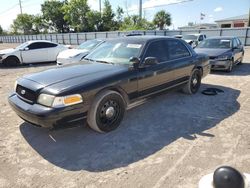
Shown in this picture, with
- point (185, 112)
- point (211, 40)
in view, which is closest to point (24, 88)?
point (185, 112)

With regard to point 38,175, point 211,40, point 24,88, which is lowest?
point 38,175

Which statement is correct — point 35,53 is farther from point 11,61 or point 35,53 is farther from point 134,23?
point 134,23

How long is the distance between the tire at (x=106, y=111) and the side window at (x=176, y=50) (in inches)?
76.1

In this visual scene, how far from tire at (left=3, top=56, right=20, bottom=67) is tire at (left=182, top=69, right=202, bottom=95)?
9.79 m

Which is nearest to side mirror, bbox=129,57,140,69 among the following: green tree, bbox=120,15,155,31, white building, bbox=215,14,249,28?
green tree, bbox=120,15,155,31

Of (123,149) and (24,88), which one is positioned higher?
(24,88)

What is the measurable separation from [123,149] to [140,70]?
1611 mm

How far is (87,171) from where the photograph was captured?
2.97 metres

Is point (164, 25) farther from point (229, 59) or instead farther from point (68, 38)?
point (229, 59)

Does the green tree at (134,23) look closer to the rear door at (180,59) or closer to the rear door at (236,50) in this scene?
the rear door at (236,50)

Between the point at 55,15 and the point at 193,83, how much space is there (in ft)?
225

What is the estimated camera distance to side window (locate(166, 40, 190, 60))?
5.29 metres

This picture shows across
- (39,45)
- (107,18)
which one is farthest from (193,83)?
(107,18)

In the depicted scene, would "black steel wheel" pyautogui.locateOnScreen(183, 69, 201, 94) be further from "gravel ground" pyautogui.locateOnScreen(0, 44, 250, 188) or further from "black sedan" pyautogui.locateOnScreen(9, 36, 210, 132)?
"gravel ground" pyautogui.locateOnScreen(0, 44, 250, 188)
